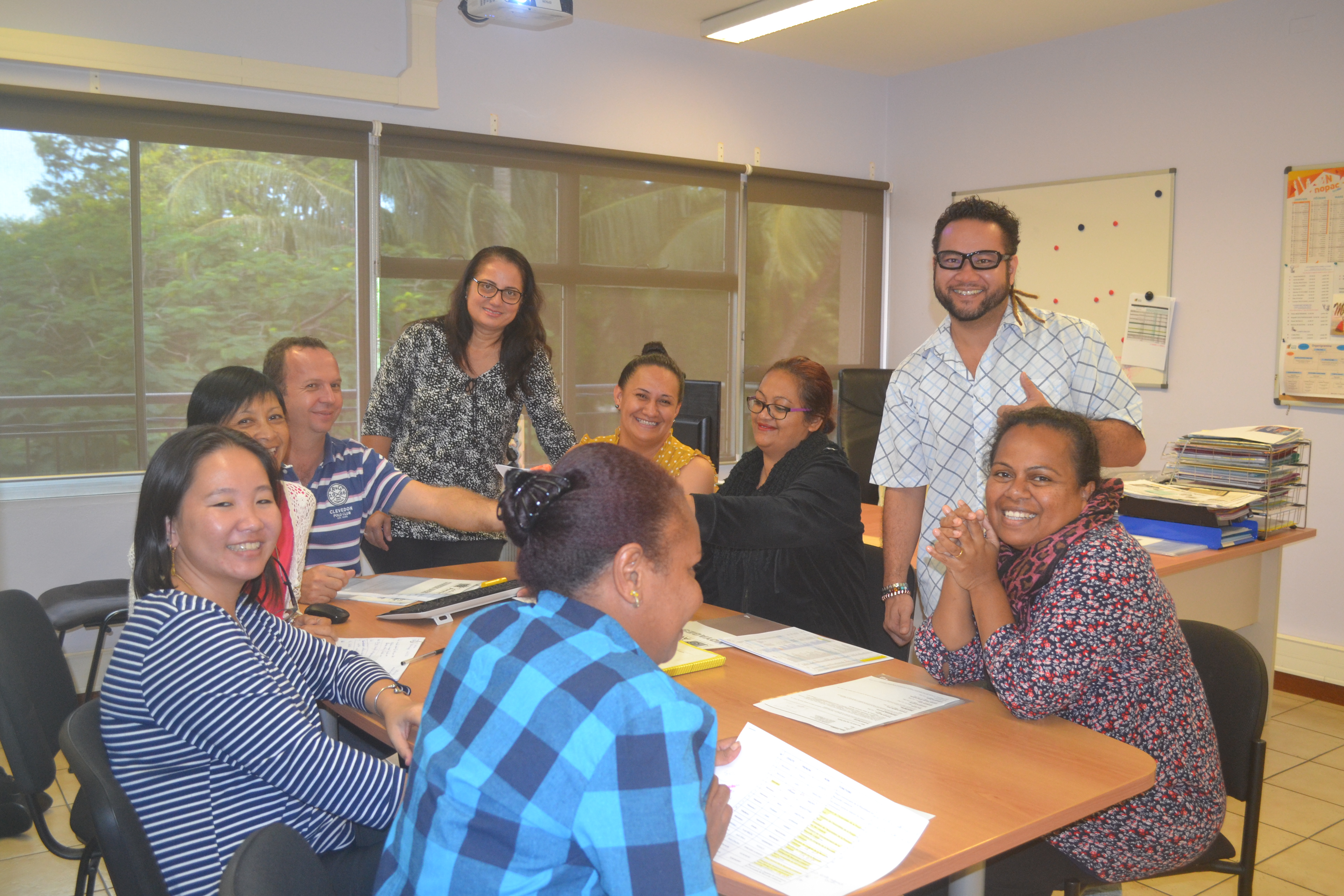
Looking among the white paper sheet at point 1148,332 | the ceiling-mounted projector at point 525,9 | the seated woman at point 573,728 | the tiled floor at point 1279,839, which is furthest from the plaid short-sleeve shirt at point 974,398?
the white paper sheet at point 1148,332

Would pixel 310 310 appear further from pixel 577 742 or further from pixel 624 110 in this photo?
pixel 577 742

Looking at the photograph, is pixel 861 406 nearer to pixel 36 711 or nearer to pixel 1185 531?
pixel 1185 531

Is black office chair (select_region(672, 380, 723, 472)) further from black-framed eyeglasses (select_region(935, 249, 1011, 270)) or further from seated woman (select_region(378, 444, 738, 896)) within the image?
seated woman (select_region(378, 444, 738, 896))

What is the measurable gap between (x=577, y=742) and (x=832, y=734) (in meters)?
0.77

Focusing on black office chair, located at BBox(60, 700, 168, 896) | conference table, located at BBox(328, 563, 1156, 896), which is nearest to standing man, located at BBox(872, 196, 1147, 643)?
conference table, located at BBox(328, 563, 1156, 896)

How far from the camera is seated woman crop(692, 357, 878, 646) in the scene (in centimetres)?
239

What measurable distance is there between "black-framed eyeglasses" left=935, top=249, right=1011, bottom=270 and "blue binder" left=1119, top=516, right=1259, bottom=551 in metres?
1.20

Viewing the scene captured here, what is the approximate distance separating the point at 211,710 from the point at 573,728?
0.71 meters

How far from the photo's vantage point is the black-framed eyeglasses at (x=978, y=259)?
2375 millimetres

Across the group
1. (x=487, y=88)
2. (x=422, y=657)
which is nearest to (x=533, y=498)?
(x=422, y=657)

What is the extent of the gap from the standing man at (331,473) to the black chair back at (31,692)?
60 centimetres

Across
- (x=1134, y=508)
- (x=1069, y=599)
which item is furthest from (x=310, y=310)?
(x=1069, y=599)

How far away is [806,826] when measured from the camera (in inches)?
50.5

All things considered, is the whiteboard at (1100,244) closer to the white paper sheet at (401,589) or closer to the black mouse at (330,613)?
the white paper sheet at (401,589)
